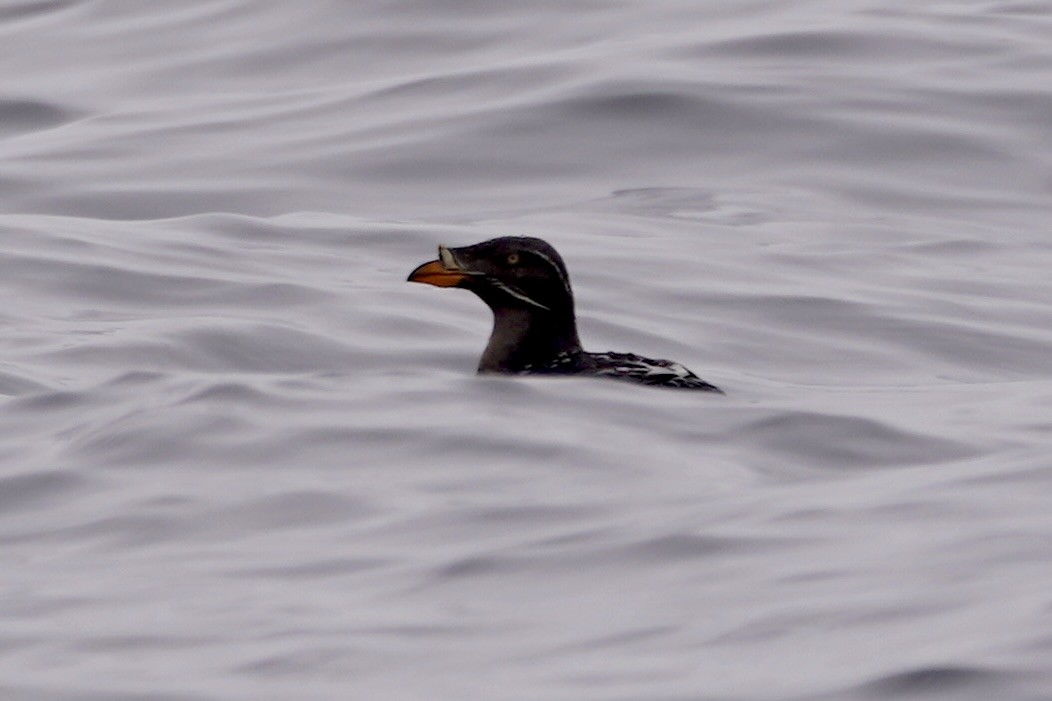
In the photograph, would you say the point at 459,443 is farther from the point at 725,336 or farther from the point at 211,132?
the point at 211,132

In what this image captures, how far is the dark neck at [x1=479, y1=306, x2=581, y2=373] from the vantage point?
910cm

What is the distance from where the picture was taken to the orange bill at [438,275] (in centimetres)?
924

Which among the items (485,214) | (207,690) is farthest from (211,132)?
(207,690)

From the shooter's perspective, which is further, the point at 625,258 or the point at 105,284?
the point at 625,258

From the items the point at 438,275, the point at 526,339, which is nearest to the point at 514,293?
the point at 526,339

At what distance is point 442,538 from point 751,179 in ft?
29.2

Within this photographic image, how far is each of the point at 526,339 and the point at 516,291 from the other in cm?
20

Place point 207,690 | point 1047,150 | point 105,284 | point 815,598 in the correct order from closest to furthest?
point 207,690 → point 815,598 → point 105,284 → point 1047,150

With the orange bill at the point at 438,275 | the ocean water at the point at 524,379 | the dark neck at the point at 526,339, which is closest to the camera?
the ocean water at the point at 524,379

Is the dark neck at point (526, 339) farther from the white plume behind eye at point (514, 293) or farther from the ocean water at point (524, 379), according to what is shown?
the ocean water at point (524, 379)

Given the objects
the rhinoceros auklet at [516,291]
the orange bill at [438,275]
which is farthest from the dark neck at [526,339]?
the orange bill at [438,275]

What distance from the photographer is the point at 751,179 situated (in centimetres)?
1509

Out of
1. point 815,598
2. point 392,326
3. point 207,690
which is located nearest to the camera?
point 207,690

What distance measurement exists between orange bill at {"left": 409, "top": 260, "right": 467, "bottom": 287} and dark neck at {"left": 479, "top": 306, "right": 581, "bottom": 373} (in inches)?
7.6
